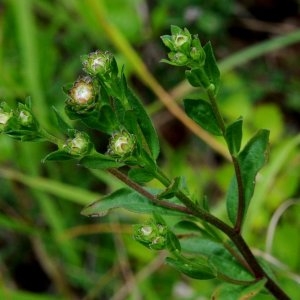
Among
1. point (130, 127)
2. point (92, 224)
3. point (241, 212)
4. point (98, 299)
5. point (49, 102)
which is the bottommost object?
point (98, 299)

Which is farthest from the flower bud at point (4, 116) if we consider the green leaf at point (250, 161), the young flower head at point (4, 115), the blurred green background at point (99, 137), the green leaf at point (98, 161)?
the blurred green background at point (99, 137)

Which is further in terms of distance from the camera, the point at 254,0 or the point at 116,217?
the point at 254,0

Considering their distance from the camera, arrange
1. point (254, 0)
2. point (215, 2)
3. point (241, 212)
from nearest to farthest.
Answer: point (241, 212) → point (215, 2) → point (254, 0)

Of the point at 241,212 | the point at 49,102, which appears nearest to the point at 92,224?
the point at 49,102

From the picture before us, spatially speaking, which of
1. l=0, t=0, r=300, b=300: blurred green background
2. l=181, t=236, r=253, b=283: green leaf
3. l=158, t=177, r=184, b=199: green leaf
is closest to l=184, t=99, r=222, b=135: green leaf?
l=158, t=177, r=184, b=199: green leaf

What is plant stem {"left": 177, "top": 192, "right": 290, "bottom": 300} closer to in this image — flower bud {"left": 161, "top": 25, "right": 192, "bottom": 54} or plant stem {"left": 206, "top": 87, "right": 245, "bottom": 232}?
plant stem {"left": 206, "top": 87, "right": 245, "bottom": 232}

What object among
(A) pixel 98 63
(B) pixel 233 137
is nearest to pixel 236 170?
(B) pixel 233 137

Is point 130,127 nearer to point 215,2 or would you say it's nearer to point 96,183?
point 96,183
